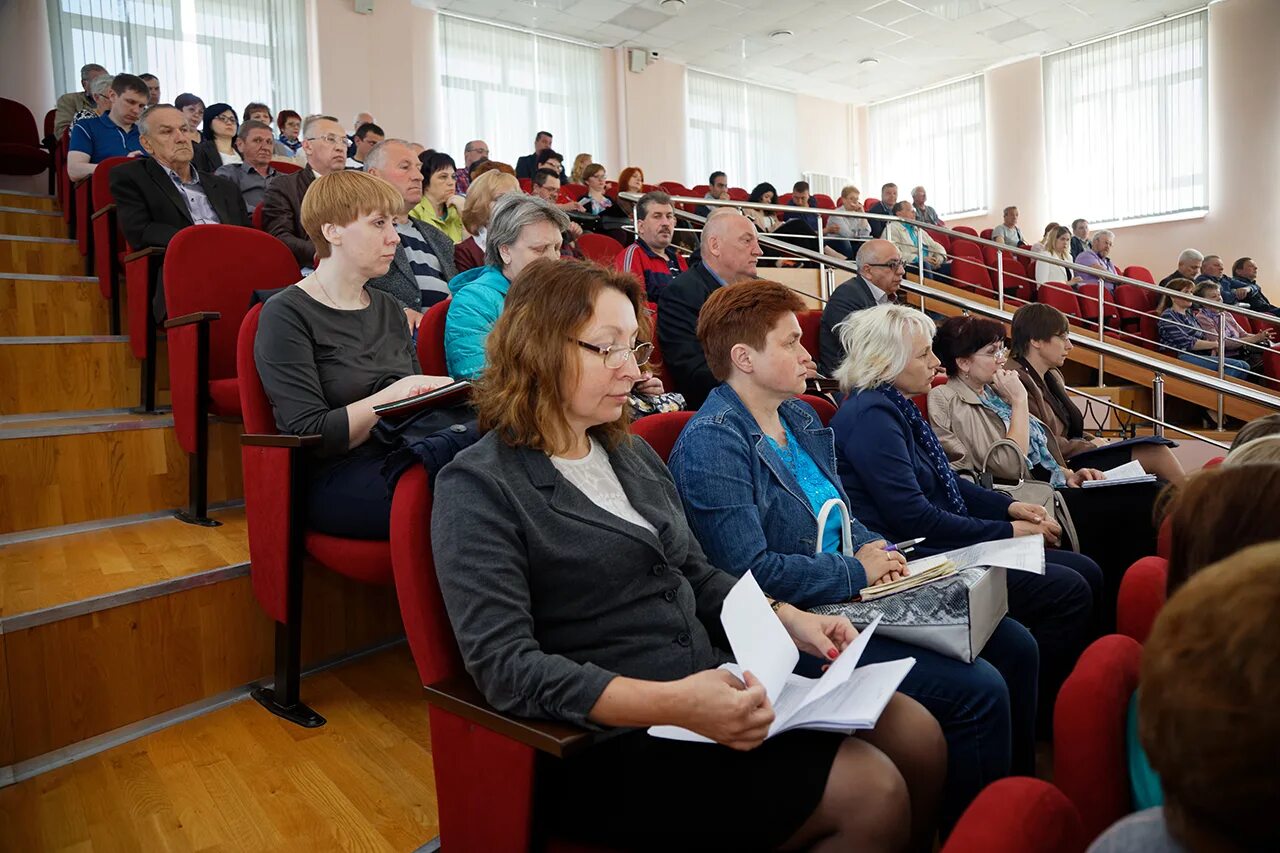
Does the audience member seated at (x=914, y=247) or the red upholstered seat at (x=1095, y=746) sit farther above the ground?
the audience member seated at (x=914, y=247)

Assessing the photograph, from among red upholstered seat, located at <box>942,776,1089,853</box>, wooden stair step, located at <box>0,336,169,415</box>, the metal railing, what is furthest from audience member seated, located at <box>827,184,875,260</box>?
red upholstered seat, located at <box>942,776,1089,853</box>

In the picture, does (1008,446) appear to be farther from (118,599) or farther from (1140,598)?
(118,599)

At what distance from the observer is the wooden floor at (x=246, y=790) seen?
1.37 metres

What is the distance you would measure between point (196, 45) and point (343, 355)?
6599 millimetres

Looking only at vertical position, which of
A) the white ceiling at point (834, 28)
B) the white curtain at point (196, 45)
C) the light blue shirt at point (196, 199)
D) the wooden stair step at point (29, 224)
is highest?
the white ceiling at point (834, 28)

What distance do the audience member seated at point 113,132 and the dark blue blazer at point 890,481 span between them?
3632 mm

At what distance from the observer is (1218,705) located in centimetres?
47

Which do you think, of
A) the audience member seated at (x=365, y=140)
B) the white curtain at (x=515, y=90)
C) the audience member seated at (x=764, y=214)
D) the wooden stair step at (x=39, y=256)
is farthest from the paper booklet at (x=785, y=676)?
the white curtain at (x=515, y=90)

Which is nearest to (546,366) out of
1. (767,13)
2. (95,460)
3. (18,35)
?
(95,460)

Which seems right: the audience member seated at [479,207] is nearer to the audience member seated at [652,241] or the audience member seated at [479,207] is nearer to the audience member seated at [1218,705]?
the audience member seated at [652,241]

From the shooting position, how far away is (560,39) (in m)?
9.05

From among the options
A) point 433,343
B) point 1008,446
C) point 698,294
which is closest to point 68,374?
point 433,343

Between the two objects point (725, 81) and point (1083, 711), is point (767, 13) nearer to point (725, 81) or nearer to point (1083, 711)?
point (725, 81)

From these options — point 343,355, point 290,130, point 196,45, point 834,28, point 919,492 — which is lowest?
point 919,492
